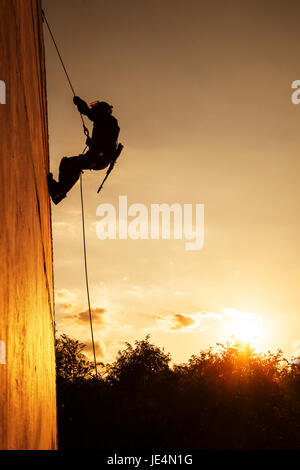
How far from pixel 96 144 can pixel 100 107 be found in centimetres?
54

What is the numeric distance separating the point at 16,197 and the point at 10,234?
0.92ft

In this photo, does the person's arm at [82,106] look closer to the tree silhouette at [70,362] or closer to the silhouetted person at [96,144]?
the silhouetted person at [96,144]

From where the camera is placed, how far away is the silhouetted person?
6.21 m

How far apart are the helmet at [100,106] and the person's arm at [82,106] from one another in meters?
0.19

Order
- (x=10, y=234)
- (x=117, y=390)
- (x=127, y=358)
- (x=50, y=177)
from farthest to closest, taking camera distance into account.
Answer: (x=127, y=358) → (x=117, y=390) → (x=50, y=177) → (x=10, y=234)

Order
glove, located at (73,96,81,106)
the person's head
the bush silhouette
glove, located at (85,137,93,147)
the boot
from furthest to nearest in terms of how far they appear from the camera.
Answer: the bush silhouette → glove, located at (85,137,93,147) → the person's head → glove, located at (73,96,81,106) → the boot

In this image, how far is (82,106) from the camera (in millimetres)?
6348

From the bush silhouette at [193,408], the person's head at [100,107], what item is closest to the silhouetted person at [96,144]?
the person's head at [100,107]

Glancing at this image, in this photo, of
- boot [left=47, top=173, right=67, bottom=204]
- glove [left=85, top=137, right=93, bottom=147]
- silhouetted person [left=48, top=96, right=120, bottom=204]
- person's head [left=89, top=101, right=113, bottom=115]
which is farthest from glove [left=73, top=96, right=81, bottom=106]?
boot [left=47, top=173, right=67, bottom=204]

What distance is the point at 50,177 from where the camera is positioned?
582 centimetres

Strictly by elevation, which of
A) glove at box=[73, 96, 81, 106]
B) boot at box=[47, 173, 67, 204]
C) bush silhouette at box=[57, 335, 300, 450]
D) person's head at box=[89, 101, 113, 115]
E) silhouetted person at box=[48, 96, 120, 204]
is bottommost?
bush silhouette at box=[57, 335, 300, 450]

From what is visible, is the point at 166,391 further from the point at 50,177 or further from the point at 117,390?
the point at 50,177

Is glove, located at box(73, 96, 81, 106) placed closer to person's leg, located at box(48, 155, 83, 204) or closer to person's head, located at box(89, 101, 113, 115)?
person's head, located at box(89, 101, 113, 115)
